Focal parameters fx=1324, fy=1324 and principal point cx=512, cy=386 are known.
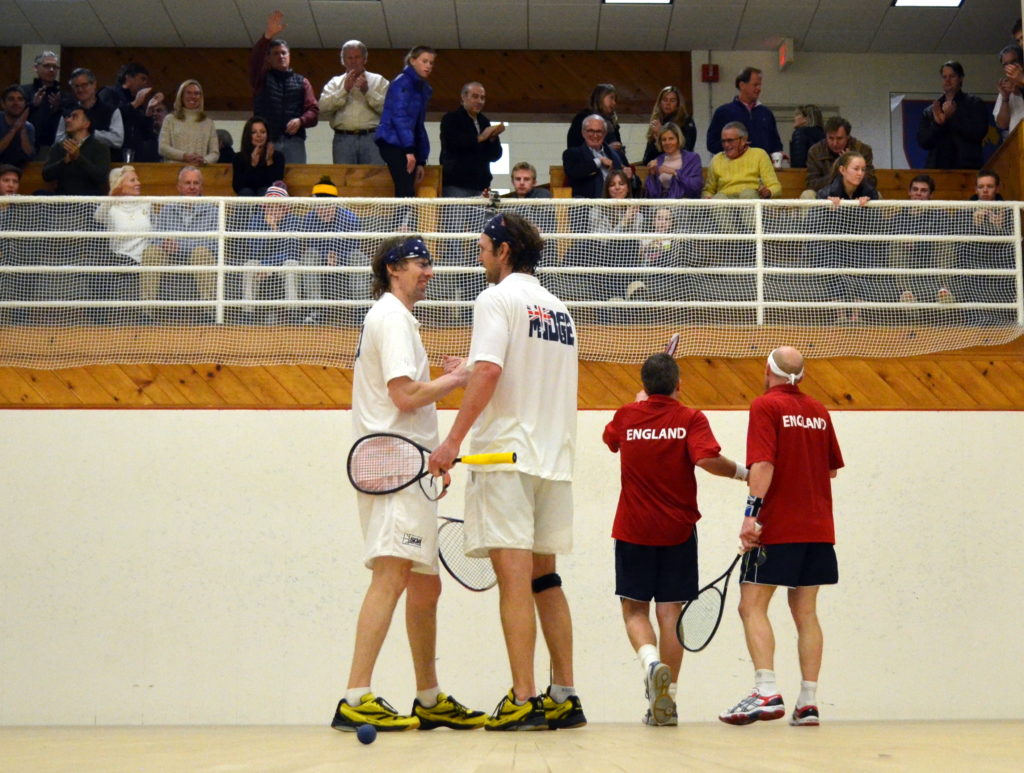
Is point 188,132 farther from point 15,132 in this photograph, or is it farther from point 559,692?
point 559,692

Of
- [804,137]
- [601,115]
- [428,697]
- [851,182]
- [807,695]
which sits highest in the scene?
[601,115]

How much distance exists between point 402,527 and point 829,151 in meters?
6.46

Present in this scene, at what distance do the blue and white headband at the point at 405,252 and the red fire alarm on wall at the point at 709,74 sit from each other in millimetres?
9804

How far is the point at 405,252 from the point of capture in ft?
16.5

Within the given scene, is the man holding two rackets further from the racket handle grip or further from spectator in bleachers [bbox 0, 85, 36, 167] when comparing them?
spectator in bleachers [bbox 0, 85, 36, 167]

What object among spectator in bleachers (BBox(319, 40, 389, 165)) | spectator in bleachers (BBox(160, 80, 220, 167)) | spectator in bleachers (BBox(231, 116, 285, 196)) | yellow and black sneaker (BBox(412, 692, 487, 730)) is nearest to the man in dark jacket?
spectator in bleachers (BBox(319, 40, 389, 165))

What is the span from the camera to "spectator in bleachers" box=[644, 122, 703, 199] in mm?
9766

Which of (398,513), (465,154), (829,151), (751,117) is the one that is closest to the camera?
(398,513)

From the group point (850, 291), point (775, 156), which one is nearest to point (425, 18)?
point (775, 156)

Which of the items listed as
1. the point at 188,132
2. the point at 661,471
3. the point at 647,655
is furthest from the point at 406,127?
the point at 647,655

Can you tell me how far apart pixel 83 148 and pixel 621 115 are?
653 cm

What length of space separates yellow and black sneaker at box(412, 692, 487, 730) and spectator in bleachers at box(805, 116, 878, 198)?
20.3ft

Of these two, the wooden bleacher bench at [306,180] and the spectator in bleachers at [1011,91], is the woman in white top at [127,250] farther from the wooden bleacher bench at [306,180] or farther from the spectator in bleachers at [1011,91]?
the spectator in bleachers at [1011,91]

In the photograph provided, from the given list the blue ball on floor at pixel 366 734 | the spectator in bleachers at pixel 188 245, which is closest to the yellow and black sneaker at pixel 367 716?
the blue ball on floor at pixel 366 734
